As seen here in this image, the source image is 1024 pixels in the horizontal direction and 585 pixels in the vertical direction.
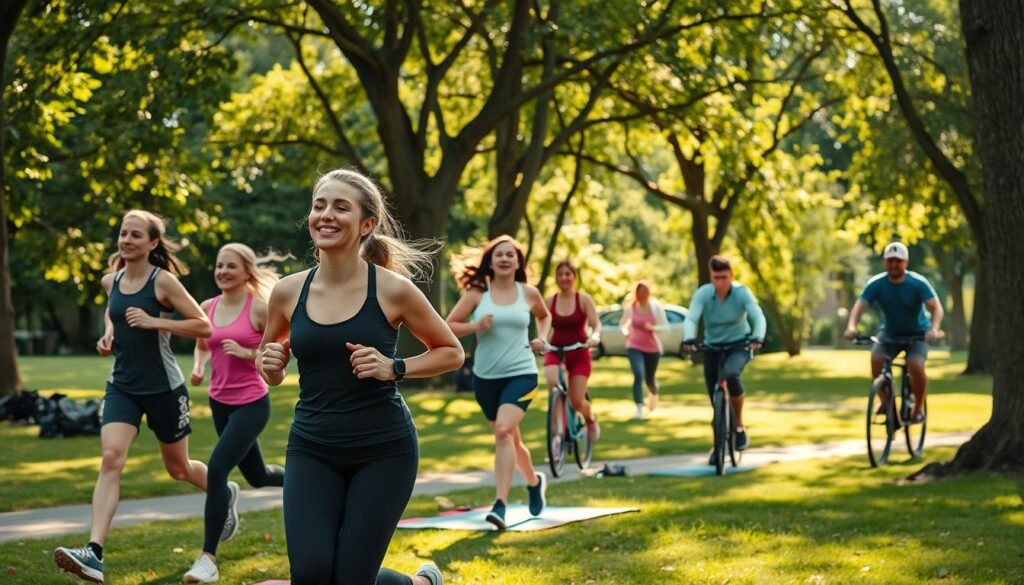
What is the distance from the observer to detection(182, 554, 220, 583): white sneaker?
7992mm

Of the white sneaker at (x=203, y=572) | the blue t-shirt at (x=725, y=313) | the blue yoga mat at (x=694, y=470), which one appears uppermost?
the blue t-shirt at (x=725, y=313)

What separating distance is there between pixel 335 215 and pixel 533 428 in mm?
14670

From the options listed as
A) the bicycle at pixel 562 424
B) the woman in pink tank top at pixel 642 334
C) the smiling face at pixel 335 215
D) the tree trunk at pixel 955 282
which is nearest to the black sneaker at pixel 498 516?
the bicycle at pixel 562 424

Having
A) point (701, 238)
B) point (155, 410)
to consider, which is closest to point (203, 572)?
point (155, 410)

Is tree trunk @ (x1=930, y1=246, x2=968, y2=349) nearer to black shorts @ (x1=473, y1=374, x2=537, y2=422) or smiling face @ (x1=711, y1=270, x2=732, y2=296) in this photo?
smiling face @ (x1=711, y1=270, x2=732, y2=296)

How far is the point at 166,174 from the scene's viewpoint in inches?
1002

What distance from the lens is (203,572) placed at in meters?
8.04

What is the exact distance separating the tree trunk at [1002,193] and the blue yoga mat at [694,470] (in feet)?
7.83

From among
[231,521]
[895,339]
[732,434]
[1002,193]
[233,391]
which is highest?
[1002,193]

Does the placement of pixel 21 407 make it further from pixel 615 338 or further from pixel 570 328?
pixel 615 338

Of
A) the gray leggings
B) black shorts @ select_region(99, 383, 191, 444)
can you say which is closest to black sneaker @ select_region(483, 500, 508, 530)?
black shorts @ select_region(99, 383, 191, 444)

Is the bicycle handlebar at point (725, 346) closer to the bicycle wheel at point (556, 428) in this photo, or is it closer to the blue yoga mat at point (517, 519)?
the bicycle wheel at point (556, 428)

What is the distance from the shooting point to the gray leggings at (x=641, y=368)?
851 inches

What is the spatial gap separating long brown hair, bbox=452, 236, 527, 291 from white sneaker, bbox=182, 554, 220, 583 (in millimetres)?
3141
